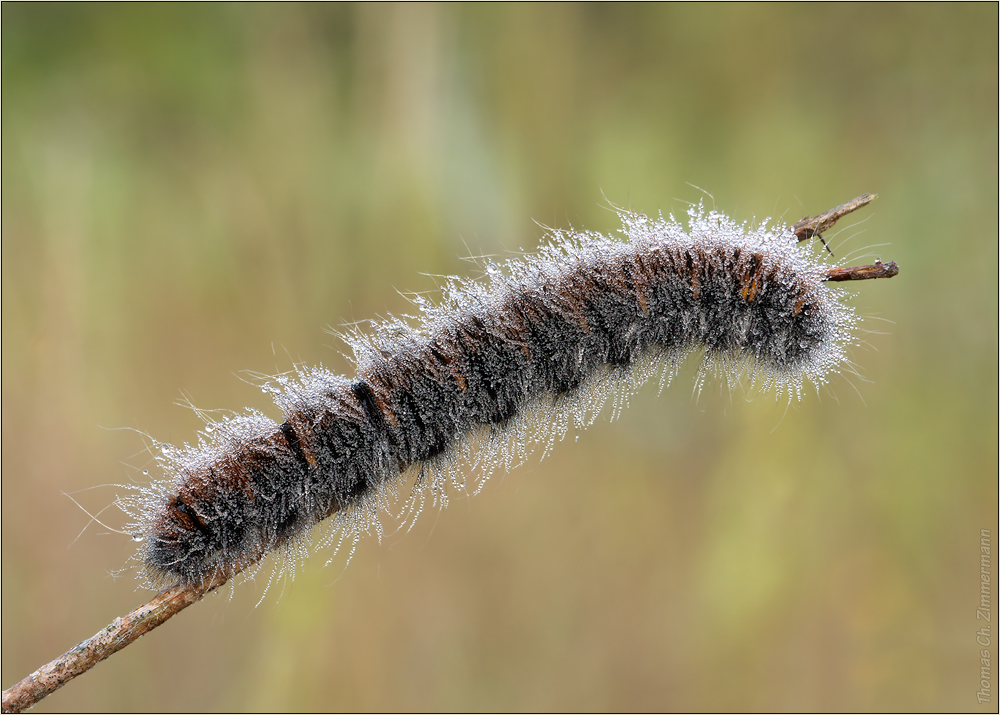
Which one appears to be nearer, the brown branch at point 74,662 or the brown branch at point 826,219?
the brown branch at point 74,662

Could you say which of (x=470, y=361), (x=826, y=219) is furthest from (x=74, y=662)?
(x=826, y=219)

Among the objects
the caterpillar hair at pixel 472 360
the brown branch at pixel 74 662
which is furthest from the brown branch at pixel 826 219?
the brown branch at pixel 74 662

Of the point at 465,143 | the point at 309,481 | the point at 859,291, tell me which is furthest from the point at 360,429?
the point at 859,291

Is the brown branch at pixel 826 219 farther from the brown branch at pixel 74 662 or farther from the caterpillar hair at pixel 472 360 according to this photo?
the brown branch at pixel 74 662

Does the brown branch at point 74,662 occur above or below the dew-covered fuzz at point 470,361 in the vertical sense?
below

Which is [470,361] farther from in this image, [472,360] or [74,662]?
[74,662]

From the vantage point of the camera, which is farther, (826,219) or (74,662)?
(826,219)

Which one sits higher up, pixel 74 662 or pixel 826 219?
pixel 826 219

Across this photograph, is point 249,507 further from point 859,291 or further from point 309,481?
point 859,291
